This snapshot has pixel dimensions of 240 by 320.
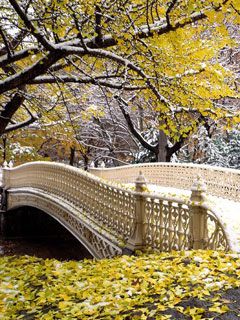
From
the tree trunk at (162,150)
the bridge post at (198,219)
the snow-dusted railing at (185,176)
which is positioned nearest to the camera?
the bridge post at (198,219)

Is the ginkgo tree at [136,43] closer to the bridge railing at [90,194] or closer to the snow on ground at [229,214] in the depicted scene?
the snow on ground at [229,214]

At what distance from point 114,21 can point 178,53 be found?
126cm

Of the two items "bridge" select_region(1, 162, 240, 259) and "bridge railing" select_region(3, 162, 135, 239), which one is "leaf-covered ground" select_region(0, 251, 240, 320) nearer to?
"bridge" select_region(1, 162, 240, 259)

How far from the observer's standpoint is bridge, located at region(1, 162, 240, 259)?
6438 millimetres

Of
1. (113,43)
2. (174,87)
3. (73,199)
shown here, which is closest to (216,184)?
(73,199)

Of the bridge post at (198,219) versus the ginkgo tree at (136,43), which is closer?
the ginkgo tree at (136,43)

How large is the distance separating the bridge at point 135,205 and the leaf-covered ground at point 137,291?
70cm

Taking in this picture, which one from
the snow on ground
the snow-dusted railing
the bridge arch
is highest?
the snow-dusted railing

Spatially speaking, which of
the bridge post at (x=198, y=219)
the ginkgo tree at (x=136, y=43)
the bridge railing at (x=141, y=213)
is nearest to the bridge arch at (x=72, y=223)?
the bridge railing at (x=141, y=213)

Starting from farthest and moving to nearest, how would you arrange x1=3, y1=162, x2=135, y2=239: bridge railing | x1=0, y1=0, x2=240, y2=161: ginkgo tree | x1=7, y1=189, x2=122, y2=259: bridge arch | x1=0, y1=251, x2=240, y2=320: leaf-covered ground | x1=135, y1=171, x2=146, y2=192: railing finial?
x1=7, y1=189, x2=122, y2=259: bridge arch, x1=3, y1=162, x2=135, y2=239: bridge railing, x1=135, y1=171, x2=146, y2=192: railing finial, x1=0, y1=0, x2=240, y2=161: ginkgo tree, x1=0, y1=251, x2=240, y2=320: leaf-covered ground

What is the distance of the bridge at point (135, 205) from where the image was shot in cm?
644

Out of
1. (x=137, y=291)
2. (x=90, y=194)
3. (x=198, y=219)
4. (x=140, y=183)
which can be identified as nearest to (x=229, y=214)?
(x=140, y=183)

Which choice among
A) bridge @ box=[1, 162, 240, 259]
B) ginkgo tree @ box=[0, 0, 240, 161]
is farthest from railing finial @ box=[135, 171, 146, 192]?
ginkgo tree @ box=[0, 0, 240, 161]

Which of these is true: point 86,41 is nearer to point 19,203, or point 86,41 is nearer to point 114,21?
point 114,21
